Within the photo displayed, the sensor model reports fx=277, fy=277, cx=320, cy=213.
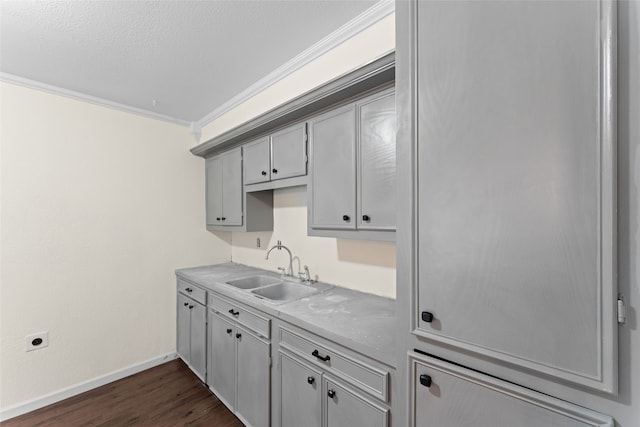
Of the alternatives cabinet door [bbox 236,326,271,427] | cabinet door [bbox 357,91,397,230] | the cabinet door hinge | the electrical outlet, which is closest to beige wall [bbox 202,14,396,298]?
cabinet door [bbox 357,91,397,230]

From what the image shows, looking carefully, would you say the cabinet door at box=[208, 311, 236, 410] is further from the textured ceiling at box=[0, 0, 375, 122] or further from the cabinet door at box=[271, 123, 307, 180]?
the textured ceiling at box=[0, 0, 375, 122]

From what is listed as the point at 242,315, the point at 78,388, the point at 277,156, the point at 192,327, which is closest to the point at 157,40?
the point at 277,156

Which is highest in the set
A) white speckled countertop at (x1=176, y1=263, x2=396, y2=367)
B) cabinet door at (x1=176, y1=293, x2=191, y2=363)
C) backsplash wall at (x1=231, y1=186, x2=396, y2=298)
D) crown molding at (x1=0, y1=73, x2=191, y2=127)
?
crown molding at (x1=0, y1=73, x2=191, y2=127)

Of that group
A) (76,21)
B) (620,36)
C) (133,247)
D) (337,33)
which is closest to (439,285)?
(620,36)

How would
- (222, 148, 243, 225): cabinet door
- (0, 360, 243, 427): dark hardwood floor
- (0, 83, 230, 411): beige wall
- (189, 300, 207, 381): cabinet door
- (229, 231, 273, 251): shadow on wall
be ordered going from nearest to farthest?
1. (0, 360, 243, 427): dark hardwood floor
2. (0, 83, 230, 411): beige wall
3. (189, 300, 207, 381): cabinet door
4. (222, 148, 243, 225): cabinet door
5. (229, 231, 273, 251): shadow on wall

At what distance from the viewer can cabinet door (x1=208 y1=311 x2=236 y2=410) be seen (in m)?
2.00

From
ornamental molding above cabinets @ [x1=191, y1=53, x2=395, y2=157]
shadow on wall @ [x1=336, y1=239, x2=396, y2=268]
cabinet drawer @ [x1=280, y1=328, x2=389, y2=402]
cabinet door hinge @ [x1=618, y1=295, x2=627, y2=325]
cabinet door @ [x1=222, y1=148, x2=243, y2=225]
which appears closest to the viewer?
cabinet door hinge @ [x1=618, y1=295, x2=627, y2=325]

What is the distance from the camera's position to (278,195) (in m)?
2.65

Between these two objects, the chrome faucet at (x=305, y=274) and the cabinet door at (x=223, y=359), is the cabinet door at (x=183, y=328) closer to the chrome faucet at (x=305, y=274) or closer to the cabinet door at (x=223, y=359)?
the cabinet door at (x=223, y=359)

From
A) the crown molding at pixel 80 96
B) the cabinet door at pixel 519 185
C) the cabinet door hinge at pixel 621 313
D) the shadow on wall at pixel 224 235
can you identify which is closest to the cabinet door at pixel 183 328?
the shadow on wall at pixel 224 235

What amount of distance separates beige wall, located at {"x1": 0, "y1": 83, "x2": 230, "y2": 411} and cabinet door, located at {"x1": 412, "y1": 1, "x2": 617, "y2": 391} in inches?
108

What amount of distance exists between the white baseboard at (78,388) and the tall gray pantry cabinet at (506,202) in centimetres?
277

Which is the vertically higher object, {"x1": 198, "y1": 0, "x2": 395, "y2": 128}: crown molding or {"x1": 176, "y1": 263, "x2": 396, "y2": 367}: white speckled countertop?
{"x1": 198, "y1": 0, "x2": 395, "y2": 128}: crown molding

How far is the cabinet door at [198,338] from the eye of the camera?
7.80 ft
